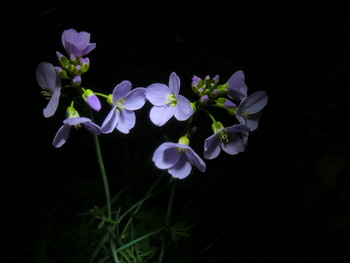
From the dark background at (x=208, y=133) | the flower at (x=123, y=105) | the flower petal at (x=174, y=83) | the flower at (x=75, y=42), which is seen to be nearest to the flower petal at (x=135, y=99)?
the flower at (x=123, y=105)

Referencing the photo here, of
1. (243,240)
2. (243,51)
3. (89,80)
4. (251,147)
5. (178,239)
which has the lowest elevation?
(243,240)

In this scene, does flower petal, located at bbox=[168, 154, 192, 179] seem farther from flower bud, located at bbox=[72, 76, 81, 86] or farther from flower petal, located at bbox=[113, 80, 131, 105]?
flower bud, located at bbox=[72, 76, 81, 86]

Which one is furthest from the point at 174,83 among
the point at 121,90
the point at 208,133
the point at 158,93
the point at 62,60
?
the point at 208,133

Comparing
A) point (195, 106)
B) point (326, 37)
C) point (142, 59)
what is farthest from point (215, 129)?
point (326, 37)

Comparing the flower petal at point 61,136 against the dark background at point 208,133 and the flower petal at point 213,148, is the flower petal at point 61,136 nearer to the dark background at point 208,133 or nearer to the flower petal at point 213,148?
the flower petal at point 213,148

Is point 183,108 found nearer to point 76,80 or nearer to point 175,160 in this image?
point 175,160

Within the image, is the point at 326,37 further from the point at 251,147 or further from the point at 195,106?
the point at 195,106
